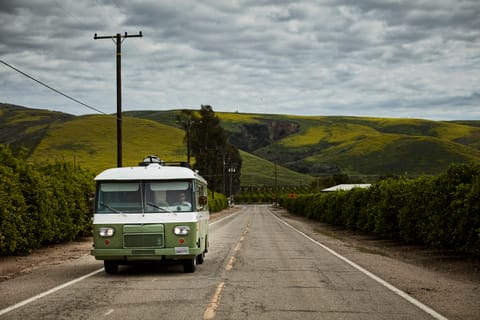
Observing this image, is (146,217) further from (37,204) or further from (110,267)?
(37,204)

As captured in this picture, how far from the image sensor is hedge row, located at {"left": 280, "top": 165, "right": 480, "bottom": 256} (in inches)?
672

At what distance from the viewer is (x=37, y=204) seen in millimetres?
21234

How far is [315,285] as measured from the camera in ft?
42.9

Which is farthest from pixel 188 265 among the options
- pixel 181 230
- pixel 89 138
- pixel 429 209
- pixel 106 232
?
pixel 89 138

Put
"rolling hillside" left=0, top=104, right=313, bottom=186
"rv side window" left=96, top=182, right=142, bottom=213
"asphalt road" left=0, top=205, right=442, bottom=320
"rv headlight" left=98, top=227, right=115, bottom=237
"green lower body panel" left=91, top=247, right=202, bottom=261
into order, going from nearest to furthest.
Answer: "asphalt road" left=0, top=205, right=442, bottom=320 < "green lower body panel" left=91, top=247, right=202, bottom=261 < "rv headlight" left=98, top=227, right=115, bottom=237 < "rv side window" left=96, top=182, right=142, bottom=213 < "rolling hillside" left=0, top=104, right=313, bottom=186

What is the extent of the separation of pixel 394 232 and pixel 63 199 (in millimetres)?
13832

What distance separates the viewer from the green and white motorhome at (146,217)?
14828mm

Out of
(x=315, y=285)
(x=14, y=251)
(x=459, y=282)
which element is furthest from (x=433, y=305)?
(x=14, y=251)

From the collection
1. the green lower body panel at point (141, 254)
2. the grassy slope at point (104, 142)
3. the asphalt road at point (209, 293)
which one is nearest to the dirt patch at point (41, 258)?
the asphalt road at point (209, 293)

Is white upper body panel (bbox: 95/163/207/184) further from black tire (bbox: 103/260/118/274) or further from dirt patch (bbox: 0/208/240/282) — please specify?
dirt patch (bbox: 0/208/240/282)

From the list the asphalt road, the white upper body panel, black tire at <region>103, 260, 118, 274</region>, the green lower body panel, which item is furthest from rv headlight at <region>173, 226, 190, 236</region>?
black tire at <region>103, 260, 118, 274</region>

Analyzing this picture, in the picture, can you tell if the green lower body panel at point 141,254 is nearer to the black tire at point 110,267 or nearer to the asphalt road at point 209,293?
the asphalt road at point 209,293

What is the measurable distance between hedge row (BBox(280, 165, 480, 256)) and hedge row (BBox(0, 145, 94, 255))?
9.93 m

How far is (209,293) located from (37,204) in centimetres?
1123
